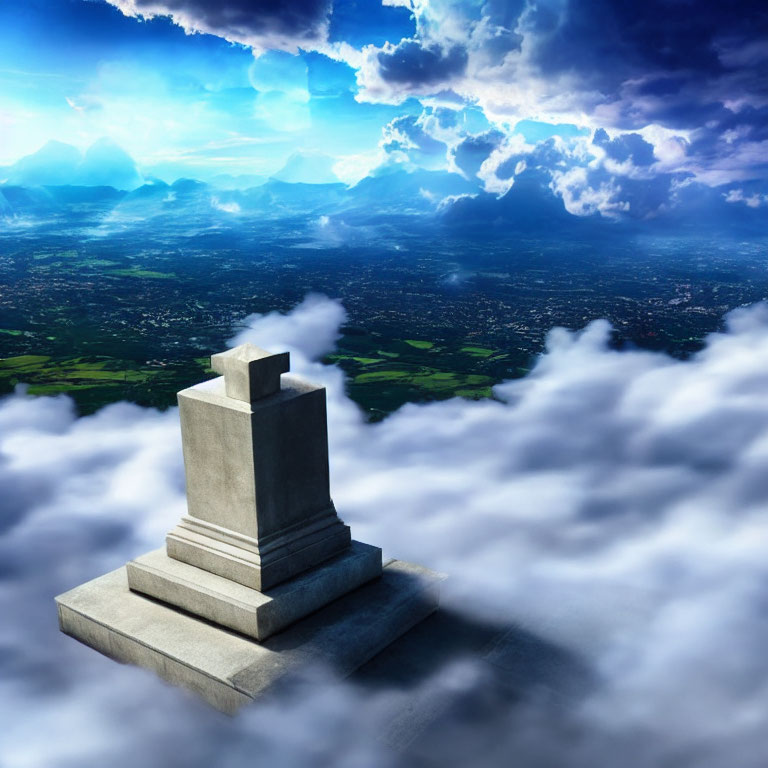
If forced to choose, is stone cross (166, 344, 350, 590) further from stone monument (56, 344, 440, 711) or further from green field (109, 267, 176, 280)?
green field (109, 267, 176, 280)

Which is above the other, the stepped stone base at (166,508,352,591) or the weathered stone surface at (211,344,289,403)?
the weathered stone surface at (211,344,289,403)

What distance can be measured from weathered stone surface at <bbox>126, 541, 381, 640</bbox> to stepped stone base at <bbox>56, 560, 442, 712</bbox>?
0.35ft

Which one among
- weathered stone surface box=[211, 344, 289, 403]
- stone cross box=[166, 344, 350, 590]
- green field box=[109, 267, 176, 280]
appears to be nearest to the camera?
weathered stone surface box=[211, 344, 289, 403]

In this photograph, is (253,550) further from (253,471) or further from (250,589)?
(253,471)

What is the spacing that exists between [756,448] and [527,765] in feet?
28.3

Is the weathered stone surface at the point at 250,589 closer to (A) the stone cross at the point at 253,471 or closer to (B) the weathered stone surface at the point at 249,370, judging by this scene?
(A) the stone cross at the point at 253,471

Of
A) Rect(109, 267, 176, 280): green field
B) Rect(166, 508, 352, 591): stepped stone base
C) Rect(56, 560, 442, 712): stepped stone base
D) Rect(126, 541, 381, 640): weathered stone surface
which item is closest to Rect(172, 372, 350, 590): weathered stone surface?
Rect(166, 508, 352, 591): stepped stone base

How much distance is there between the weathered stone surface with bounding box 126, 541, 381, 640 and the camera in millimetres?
7176

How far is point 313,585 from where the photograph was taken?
7539 millimetres

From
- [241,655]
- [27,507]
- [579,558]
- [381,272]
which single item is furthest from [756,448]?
[381,272]

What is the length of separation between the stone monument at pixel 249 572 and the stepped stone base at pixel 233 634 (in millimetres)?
14

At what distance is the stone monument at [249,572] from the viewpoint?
704cm

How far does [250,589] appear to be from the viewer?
290 inches

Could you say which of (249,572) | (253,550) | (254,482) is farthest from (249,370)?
(249,572)
